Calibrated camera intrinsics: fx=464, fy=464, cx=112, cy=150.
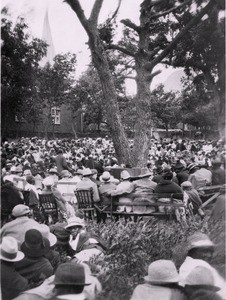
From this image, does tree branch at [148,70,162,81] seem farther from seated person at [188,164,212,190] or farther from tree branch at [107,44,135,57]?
seated person at [188,164,212,190]

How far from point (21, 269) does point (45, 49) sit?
327 cm

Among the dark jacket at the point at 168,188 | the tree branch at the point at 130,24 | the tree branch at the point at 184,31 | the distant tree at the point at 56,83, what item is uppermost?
the tree branch at the point at 130,24

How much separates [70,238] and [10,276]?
1604mm

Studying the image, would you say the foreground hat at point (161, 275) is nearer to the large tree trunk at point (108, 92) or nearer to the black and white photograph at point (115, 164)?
the black and white photograph at point (115, 164)

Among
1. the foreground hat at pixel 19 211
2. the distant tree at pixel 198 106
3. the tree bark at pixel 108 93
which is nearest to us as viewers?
the foreground hat at pixel 19 211

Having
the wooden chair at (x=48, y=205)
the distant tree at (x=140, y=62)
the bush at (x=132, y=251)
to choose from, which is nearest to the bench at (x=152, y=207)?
the bush at (x=132, y=251)

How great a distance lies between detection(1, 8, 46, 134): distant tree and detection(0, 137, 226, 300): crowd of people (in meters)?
0.43

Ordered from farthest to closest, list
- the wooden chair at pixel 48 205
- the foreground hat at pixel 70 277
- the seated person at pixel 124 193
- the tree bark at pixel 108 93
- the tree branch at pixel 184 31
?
the tree bark at pixel 108 93, the wooden chair at pixel 48 205, the seated person at pixel 124 193, the tree branch at pixel 184 31, the foreground hat at pixel 70 277

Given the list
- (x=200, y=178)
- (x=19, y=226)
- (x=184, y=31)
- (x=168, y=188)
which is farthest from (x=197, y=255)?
(x=184, y=31)

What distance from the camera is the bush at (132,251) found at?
13.1 ft

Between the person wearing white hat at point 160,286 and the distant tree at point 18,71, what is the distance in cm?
292

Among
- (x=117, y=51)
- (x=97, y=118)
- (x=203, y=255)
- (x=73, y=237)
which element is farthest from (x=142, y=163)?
(x=203, y=255)

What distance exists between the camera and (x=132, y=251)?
15.4 ft

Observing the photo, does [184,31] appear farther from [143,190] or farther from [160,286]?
[160,286]
